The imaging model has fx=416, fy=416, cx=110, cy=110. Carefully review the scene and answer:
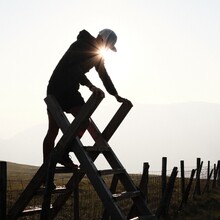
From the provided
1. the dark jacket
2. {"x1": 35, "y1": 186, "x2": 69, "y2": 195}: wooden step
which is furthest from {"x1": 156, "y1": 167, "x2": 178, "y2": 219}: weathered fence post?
the dark jacket

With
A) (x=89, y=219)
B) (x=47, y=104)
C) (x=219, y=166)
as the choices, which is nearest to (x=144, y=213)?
(x=47, y=104)

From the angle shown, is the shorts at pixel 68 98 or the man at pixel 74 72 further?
the shorts at pixel 68 98

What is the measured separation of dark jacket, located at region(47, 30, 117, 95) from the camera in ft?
18.8

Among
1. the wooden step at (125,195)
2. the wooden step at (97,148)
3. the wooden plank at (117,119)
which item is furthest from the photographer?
the wooden plank at (117,119)

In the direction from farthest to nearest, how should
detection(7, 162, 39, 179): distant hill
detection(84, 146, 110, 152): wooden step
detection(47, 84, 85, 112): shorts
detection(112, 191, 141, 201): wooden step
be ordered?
detection(7, 162, 39, 179): distant hill < detection(47, 84, 85, 112): shorts < detection(84, 146, 110, 152): wooden step < detection(112, 191, 141, 201): wooden step

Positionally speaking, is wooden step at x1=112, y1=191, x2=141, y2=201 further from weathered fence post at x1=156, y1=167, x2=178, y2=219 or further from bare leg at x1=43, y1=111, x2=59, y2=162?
weathered fence post at x1=156, y1=167, x2=178, y2=219

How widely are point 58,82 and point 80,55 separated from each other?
494 mm

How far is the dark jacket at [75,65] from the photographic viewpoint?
18.8ft

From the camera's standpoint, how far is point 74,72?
229 inches

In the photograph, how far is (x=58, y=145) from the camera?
547cm

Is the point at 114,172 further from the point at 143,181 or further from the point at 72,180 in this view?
the point at 143,181

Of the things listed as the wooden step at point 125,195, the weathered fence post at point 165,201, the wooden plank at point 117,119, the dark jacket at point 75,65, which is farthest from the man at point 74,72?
the weathered fence post at point 165,201

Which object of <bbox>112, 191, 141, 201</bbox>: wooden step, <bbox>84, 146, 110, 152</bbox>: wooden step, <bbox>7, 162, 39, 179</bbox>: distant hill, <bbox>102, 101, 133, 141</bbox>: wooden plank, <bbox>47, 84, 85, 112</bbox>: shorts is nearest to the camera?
<bbox>112, 191, 141, 201</bbox>: wooden step

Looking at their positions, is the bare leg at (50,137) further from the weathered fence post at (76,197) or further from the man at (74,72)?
the weathered fence post at (76,197)
